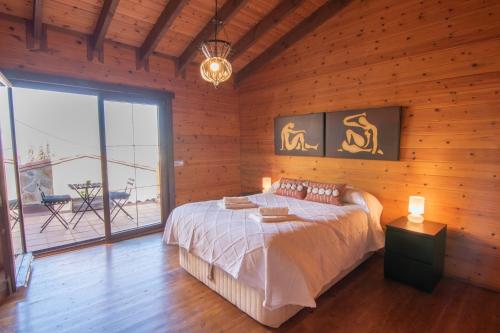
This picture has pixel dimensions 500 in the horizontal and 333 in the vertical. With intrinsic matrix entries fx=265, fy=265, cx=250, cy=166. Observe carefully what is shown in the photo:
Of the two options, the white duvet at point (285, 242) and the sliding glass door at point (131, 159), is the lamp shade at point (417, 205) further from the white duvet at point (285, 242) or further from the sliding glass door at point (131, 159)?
the sliding glass door at point (131, 159)

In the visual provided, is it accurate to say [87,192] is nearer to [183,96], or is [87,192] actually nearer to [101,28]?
[183,96]

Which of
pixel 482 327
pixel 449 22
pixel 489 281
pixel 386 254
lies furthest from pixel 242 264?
pixel 449 22

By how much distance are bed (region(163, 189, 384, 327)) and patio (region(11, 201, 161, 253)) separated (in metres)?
1.93

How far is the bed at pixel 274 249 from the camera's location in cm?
199

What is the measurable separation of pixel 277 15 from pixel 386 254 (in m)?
3.30

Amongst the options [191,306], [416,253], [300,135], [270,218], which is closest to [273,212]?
[270,218]

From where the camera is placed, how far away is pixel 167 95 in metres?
4.33

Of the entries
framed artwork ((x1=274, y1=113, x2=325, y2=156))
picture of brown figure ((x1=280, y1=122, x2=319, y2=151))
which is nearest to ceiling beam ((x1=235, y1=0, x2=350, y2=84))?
framed artwork ((x1=274, y1=113, x2=325, y2=156))

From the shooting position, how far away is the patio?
3.89 m

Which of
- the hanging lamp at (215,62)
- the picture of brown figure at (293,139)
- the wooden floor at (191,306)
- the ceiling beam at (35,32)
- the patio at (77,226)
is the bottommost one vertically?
the wooden floor at (191,306)

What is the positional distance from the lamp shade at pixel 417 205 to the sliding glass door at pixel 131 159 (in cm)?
364

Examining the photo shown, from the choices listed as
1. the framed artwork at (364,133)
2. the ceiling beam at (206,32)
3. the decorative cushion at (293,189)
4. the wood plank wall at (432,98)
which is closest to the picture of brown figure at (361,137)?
the framed artwork at (364,133)

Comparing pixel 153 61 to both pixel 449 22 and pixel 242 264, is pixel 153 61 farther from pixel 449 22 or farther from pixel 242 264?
pixel 449 22

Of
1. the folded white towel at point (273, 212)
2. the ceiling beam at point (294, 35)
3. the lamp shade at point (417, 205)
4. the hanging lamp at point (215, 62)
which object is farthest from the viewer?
the ceiling beam at point (294, 35)
